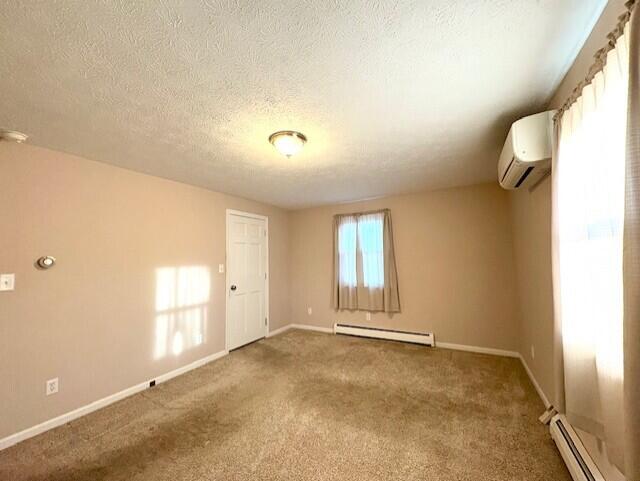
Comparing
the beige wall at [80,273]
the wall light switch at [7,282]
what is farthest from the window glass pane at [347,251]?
the wall light switch at [7,282]

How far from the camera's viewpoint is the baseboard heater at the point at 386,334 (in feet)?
12.7

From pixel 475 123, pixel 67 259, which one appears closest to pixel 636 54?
pixel 475 123

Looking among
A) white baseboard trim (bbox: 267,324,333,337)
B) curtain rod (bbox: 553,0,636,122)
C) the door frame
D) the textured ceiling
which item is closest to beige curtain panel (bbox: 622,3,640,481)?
curtain rod (bbox: 553,0,636,122)

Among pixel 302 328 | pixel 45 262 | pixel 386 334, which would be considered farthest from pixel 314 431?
pixel 302 328

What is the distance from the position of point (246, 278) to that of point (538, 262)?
148 inches

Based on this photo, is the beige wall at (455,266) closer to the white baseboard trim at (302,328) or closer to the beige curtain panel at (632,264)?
the white baseboard trim at (302,328)

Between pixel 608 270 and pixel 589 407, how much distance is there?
0.69 m

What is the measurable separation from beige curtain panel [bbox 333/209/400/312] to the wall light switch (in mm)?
3759

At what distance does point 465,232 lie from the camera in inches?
148

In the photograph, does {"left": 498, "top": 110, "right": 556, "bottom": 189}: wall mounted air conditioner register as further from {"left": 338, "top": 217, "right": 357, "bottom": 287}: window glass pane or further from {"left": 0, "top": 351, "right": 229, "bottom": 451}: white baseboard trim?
{"left": 0, "top": 351, "right": 229, "bottom": 451}: white baseboard trim

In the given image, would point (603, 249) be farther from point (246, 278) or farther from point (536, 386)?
point (246, 278)

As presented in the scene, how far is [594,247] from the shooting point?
1.16 metres

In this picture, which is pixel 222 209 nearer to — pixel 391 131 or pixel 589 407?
pixel 391 131

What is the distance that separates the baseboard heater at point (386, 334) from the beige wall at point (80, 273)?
229 centimetres
